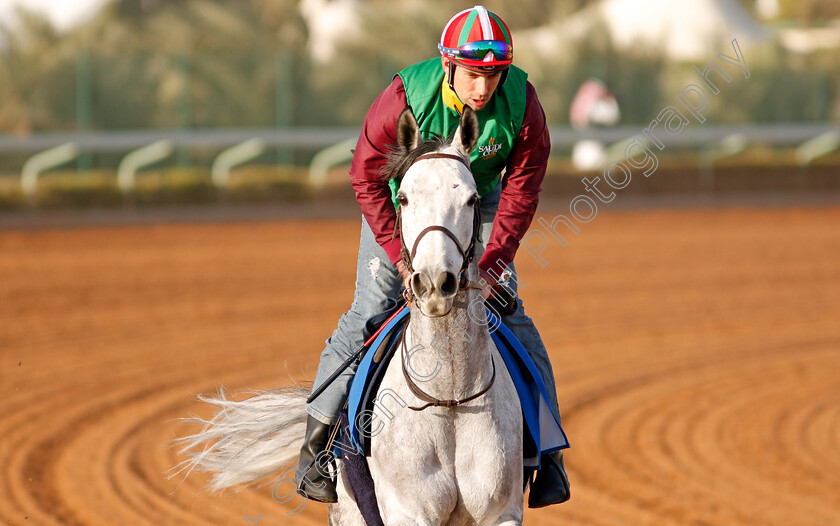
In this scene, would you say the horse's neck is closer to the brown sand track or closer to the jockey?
the jockey

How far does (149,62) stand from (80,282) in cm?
1196

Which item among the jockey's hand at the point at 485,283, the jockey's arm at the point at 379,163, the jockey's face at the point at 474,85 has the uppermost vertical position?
the jockey's face at the point at 474,85

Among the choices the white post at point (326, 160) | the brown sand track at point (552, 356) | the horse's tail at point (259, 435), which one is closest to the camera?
the horse's tail at point (259, 435)

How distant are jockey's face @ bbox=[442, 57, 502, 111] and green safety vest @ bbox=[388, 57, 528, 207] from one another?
0.09 meters

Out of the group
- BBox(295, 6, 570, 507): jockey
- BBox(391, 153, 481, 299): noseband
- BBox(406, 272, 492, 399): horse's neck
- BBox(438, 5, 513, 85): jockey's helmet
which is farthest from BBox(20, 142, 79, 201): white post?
BBox(391, 153, 481, 299): noseband

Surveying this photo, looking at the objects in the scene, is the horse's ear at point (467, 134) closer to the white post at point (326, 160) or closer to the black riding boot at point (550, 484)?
the black riding boot at point (550, 484)

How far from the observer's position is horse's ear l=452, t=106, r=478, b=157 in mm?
3410

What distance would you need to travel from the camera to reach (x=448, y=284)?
3062 mm

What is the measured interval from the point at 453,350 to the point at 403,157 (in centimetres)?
70

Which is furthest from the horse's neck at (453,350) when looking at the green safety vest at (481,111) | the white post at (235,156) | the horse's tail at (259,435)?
the white post at (235,156)

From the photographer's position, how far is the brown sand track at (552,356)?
6.07 m

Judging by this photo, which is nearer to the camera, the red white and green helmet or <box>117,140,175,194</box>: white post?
the red white and green helmet

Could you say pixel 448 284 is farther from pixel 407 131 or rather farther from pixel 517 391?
pixel 517 391

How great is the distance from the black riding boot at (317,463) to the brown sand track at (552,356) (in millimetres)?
1624
